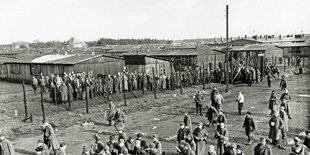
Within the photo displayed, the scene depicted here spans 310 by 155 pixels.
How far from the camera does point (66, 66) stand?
97.4 ft

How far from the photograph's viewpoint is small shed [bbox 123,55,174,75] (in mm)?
34500

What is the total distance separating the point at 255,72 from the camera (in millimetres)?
33969

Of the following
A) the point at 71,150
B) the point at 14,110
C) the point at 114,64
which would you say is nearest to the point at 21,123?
the point at 14,110

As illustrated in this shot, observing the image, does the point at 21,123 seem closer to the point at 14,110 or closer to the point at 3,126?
the point at 3,126

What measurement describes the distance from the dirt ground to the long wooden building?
4167 mm

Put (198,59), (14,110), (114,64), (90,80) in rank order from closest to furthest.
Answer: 1. (14,110)
2. (90,80)
3. (114,64)
4. (198,59)

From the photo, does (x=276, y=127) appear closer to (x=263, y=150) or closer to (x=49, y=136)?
(x=263, y=150)

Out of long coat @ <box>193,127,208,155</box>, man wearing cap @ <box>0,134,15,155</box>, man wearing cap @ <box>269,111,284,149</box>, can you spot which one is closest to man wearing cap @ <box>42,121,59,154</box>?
man wearing cap @ <box>0,134,15,155</box>

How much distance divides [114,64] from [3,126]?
16.0m

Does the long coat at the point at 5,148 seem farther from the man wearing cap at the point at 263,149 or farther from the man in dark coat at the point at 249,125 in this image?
the man in dark coat at the point at 249,125

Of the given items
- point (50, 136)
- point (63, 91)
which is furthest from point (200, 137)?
point (63, 91)

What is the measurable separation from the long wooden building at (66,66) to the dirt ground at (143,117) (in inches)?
164

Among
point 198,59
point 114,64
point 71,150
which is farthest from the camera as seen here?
point 198,59

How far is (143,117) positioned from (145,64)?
14.1 metres
